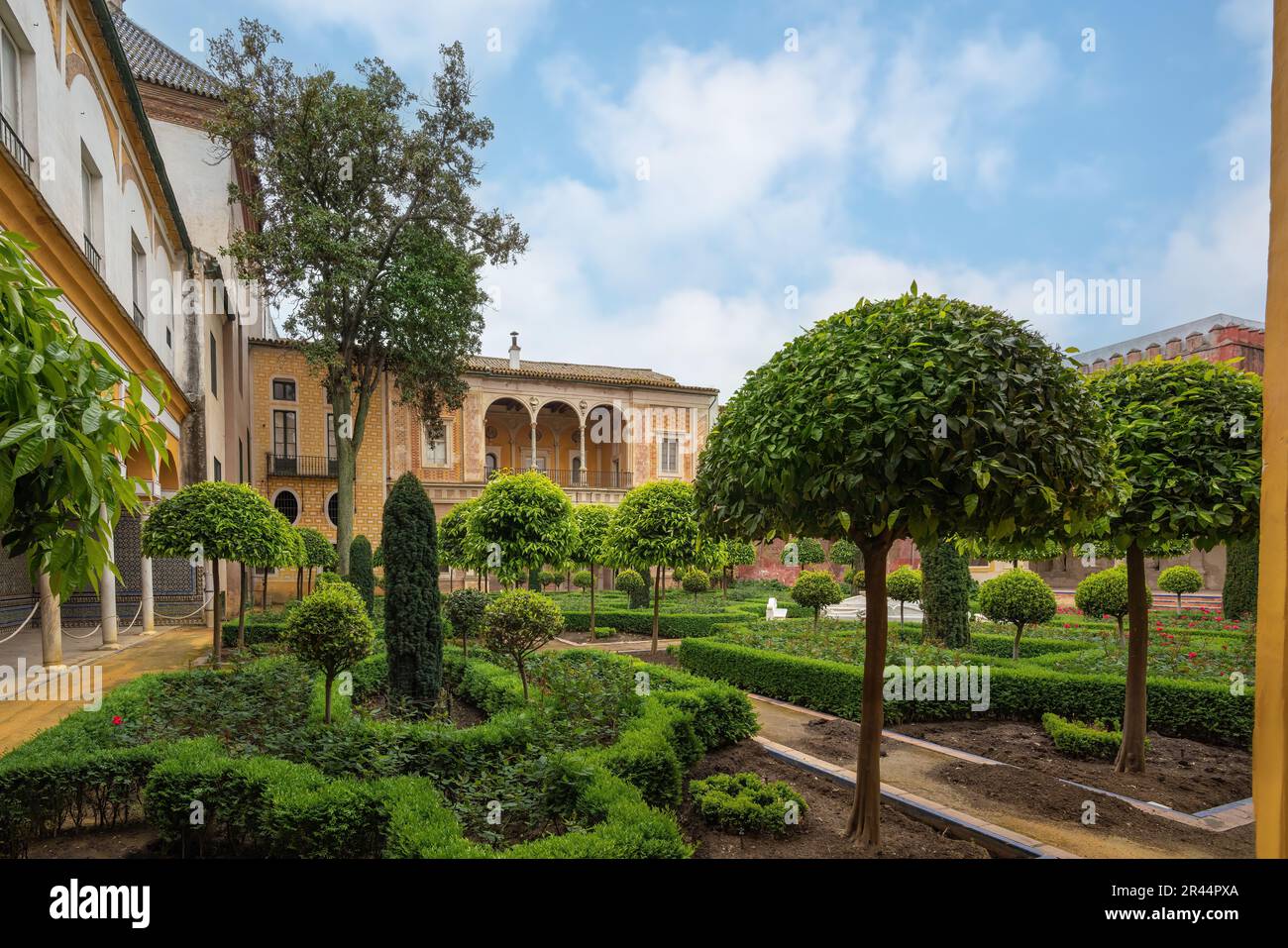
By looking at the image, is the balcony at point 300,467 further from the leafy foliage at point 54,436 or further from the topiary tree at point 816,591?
the leafy foliage at point 54,436

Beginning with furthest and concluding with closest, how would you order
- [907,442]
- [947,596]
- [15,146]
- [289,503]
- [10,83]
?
1. [289,503]
2. [947,596]
3. [10,83]
4. [15,146]
5. [907,442]

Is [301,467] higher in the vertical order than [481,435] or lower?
lower

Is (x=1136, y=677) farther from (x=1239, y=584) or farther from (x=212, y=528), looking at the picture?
(x=1239, y=584)

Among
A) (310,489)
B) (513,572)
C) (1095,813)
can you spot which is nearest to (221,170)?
(310,489)

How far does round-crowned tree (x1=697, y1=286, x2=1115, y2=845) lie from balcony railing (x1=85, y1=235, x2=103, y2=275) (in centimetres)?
1017

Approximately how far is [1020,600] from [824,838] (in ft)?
24.0

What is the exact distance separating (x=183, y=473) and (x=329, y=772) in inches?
546

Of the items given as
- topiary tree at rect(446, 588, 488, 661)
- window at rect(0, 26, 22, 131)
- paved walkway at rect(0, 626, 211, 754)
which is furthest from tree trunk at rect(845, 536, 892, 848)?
window at rect(0, 26, 22, 131)

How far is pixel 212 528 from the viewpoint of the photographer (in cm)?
959

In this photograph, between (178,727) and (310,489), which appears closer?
(178,727)

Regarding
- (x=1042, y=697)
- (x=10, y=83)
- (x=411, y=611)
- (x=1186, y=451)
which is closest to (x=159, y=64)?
(x=10, y=83)
